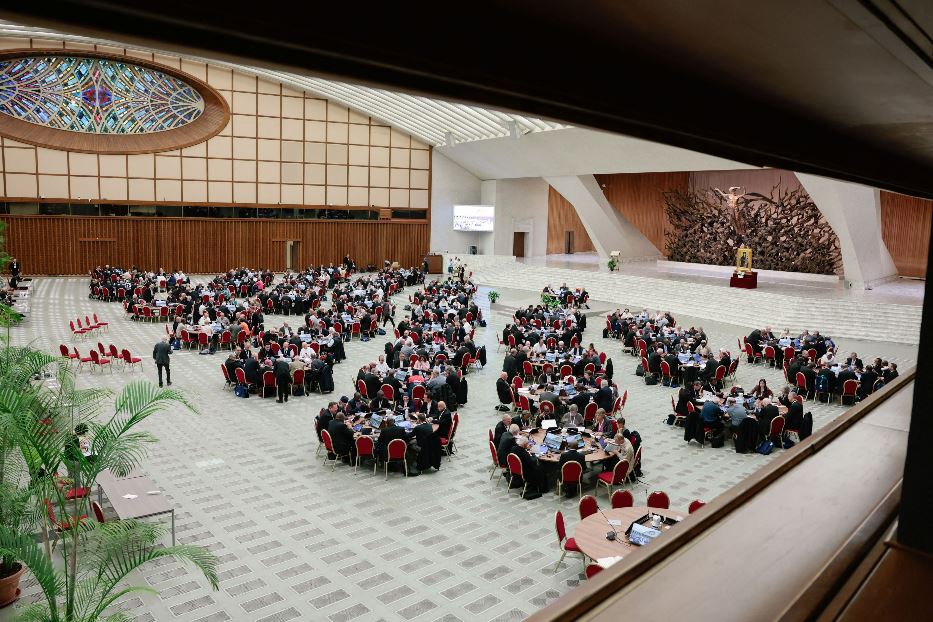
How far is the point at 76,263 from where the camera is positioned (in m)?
32.8

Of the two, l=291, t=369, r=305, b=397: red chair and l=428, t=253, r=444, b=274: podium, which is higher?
l=428, t=253, r=444, b=274: podium

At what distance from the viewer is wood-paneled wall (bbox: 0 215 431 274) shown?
3194cm

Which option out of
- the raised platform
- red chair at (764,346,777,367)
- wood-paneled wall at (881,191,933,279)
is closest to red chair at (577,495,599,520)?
red chair at (764,346,777,367)

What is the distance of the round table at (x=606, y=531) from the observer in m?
6.72

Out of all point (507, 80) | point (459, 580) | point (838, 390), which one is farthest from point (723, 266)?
point (507, 80)

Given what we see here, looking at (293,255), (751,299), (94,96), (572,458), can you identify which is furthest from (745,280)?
(94,96)

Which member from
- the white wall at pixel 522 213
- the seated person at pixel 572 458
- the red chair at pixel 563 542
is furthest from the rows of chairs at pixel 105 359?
the white wall at pixel 522 213

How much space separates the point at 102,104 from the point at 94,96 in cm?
45

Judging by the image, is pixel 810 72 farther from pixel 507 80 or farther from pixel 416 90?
pixel 416 90

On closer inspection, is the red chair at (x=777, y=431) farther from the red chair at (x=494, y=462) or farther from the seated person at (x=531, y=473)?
the red chair at (x=494, y=462)

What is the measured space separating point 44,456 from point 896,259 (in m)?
35.9

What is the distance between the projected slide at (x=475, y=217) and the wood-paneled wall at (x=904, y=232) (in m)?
19.0

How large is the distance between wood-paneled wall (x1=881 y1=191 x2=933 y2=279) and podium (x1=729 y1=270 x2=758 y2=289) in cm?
963

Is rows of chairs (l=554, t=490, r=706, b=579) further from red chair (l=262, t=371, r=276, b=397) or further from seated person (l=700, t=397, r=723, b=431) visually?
red chair (l=262, t=371, r=276, b=397)
